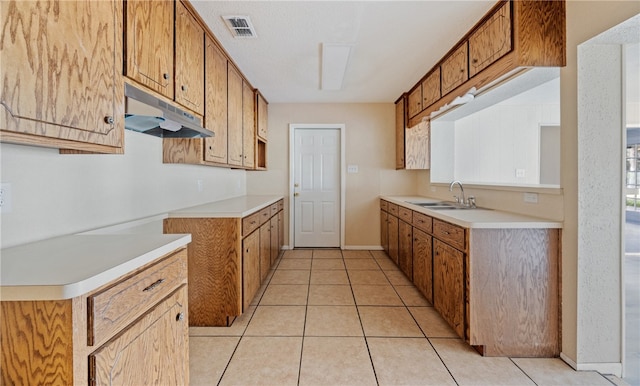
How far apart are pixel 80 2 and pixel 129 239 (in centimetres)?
92

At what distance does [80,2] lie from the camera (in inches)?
42.6

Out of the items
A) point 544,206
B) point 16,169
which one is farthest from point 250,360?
point 544,206

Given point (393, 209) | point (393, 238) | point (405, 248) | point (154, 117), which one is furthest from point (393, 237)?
point (154, 117)

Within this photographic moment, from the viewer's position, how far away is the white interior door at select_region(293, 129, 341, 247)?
186 inches

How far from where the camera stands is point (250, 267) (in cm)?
251

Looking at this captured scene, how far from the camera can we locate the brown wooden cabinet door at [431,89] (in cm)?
305

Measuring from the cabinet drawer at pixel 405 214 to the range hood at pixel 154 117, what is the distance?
208 cm

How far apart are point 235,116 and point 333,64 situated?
115 centimetres

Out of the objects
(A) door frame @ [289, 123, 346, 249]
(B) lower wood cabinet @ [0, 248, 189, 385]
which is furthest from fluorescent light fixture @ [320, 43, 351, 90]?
(B) lower wood cabinet @ [0, 248, 189, 385]

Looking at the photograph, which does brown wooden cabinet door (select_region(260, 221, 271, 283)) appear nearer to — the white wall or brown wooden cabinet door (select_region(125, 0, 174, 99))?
the white wall

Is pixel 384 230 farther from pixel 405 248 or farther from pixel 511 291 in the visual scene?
pixel 511 291

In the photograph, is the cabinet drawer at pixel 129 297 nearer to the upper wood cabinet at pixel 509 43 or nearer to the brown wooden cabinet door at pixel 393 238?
the upper wood cabinet at pixel 509 43

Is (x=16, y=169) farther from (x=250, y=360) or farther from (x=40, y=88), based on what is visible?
(x=250, y=360)

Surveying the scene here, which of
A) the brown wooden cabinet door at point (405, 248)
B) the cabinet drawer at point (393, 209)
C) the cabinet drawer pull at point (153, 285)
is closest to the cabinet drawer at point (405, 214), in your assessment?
the brown wooden cabinet door at point (405, 248)
